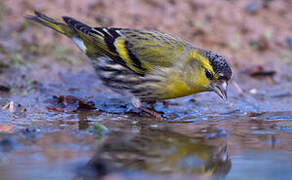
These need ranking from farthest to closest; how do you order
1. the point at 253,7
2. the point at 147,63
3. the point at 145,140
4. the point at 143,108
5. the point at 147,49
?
the point at 253,7 → the point at 147,49 → the point at 147,63 → the point at 143,108 → the point at 145,140

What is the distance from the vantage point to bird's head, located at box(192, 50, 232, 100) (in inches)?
189

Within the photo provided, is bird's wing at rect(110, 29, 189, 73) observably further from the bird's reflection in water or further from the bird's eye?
the bird's reflection in water

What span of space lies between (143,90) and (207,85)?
76 centimetres

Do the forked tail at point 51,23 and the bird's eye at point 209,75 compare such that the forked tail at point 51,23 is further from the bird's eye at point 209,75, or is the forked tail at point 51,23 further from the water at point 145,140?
the bird's eye at point 209,75

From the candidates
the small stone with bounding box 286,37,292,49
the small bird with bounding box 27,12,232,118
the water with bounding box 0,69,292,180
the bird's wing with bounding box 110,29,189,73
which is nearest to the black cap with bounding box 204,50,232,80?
the small bird with bounding box 27,12,232,118

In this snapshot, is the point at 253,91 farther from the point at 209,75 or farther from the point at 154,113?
the point at 154,113

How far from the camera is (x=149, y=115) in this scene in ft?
16.4

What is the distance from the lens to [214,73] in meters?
4.88

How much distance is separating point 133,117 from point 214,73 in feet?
3.28

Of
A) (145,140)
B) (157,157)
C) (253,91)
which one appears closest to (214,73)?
(145,140)

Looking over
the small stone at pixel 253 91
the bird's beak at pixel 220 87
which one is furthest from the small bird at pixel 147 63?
the small stone at pixel 253 91

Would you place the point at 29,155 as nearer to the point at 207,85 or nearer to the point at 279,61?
the point at 207,85

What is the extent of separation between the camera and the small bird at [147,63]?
5.02 metres

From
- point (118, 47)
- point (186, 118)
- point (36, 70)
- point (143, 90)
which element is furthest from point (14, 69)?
point (186, 118)
